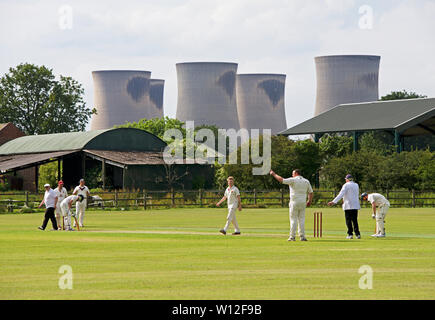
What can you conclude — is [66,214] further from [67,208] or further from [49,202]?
[49,202]

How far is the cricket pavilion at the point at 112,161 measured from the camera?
6100 centimetres

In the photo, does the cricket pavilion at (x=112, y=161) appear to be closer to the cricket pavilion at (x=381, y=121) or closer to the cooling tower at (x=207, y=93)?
the cricket pavilion at (x=381, y=121)

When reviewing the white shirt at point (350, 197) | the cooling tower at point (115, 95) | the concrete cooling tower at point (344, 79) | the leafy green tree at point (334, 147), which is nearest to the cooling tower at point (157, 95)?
the cooling tower at point (115, 95)

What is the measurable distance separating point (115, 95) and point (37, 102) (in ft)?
68.6

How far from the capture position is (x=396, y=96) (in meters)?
105

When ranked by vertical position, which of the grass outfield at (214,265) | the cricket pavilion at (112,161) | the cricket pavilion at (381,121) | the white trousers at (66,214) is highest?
the cricket pavilion at (381,121)

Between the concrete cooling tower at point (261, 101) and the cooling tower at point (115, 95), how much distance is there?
14.7m

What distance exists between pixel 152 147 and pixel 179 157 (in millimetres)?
2461

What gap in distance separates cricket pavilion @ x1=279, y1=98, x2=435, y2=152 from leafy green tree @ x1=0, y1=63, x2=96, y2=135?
1061 inches

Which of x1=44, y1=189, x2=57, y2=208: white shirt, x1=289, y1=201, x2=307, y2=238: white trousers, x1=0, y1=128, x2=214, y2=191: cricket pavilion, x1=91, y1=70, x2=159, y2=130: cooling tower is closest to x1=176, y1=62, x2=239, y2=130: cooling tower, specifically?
x1=91, y1=70, x2=159, y2=130: cooling tower

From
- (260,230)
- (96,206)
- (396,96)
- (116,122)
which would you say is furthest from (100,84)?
(260,230)

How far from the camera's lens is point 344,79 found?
106 meters

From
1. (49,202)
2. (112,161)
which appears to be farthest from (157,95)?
(49,202)
